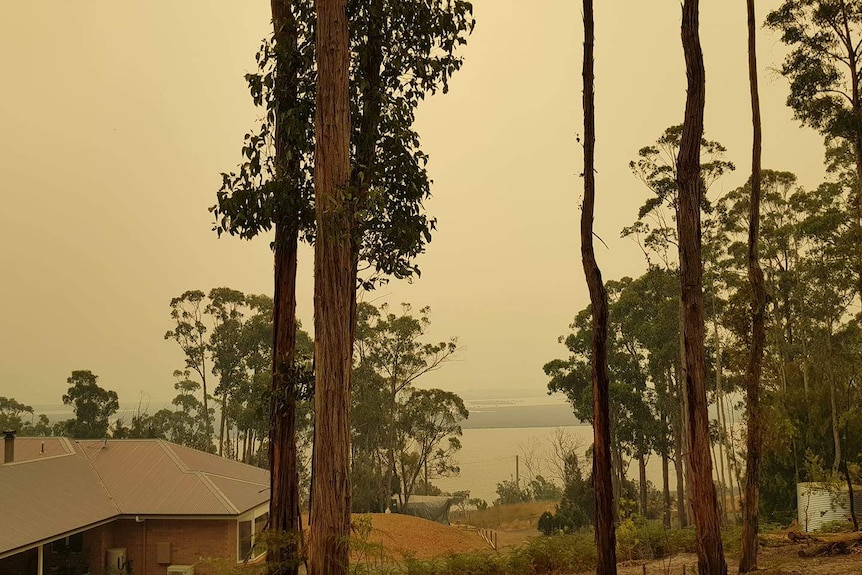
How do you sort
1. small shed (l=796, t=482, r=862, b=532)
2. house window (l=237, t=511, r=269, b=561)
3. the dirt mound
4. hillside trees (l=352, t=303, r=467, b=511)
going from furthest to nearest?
hillside trees (l=352, t=303, r=467, b=511)
the dirt mound
house window (l=237, t=511, r=269, b=561)
small shed (l=796, t=482, r=862, b=532)

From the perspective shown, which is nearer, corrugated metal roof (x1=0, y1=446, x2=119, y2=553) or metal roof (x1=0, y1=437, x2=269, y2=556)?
corrugated metal roof (x1=0, y1=446, x2=119, y2=553)

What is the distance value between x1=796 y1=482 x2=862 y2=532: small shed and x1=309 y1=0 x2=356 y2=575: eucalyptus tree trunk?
8.36 m

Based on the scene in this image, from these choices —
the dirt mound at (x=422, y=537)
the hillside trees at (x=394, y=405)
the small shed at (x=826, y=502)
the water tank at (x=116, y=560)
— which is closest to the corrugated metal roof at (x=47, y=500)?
the water tank at (x=116, y=560)

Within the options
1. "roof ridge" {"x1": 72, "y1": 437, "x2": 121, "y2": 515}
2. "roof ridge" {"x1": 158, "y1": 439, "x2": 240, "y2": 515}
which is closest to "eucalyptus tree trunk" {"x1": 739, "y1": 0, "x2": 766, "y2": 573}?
"roof ridge" {"x1": 158, "y1": 439, "x2": 240, "y2": 515}

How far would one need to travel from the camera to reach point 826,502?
37.4 feet

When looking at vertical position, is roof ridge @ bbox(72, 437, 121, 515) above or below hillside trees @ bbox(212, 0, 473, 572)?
below

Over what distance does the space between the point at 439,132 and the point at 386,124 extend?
20516 millimetres

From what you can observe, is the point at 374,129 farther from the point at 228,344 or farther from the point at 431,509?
the point at 228,344

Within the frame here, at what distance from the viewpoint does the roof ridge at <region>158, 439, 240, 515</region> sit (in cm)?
1428

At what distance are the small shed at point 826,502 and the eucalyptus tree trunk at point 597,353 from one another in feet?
19.8

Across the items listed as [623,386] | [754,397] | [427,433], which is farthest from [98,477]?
[623,386]

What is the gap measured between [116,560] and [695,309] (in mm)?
12237

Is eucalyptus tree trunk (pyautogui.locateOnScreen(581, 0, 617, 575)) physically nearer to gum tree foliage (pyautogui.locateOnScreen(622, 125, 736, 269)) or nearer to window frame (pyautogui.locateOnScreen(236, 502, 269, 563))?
window frame (pyautogui.locateOnScreen(236, 502, 269, 563))

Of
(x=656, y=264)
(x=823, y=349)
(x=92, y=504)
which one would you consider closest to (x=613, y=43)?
(x=656, y=264)
